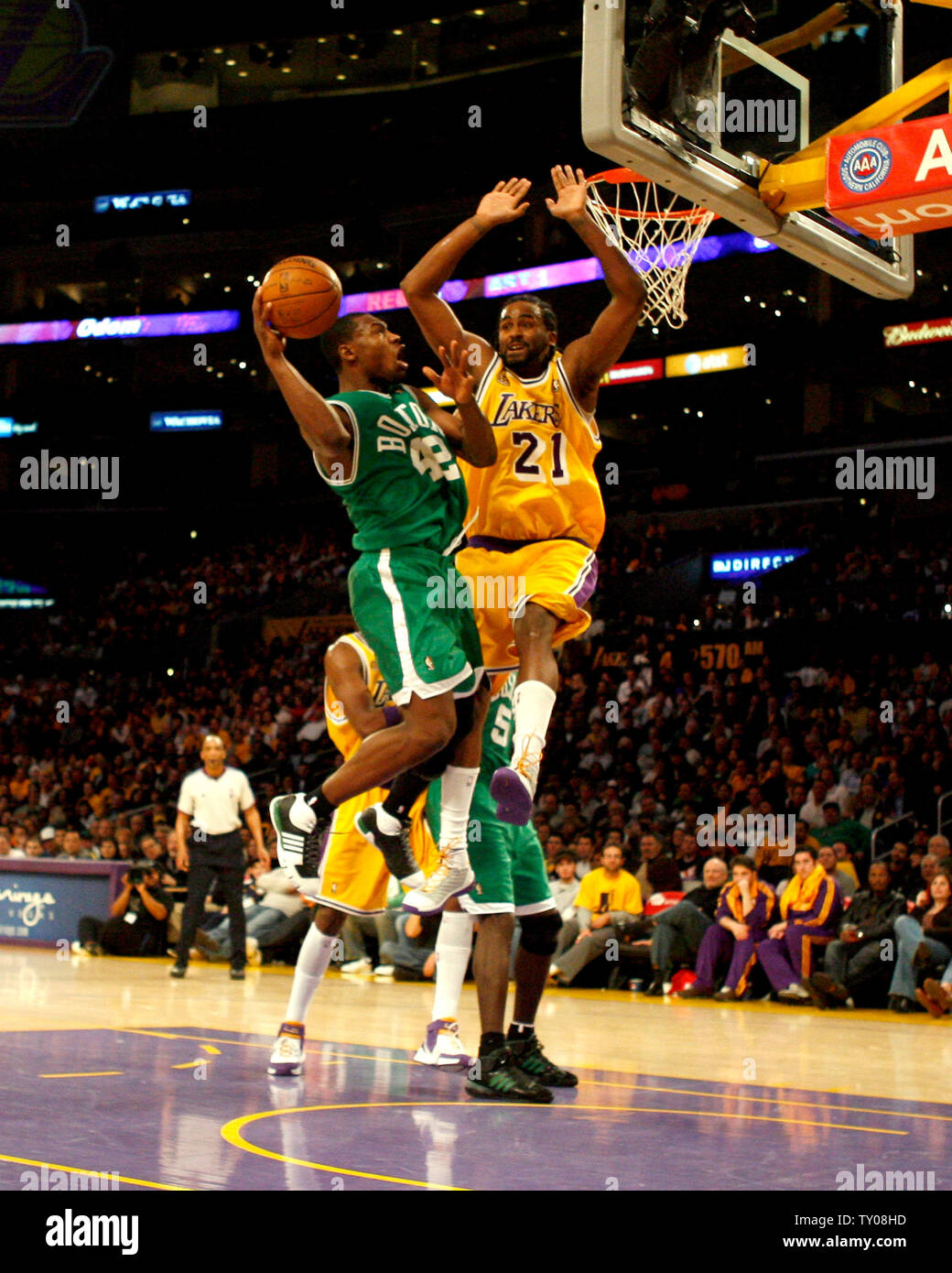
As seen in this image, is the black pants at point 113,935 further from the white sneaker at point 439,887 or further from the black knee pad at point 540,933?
Answer: the white sneaker at point 439,887

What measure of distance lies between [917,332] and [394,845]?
23.4 meters

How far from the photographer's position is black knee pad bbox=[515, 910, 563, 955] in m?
6.18

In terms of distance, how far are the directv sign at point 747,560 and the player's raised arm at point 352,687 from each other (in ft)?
67.3

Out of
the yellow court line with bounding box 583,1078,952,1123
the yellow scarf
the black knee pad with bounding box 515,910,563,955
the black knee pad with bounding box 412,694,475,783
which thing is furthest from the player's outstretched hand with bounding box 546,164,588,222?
the yellow scarf

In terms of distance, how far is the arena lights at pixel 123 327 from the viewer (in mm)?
35031

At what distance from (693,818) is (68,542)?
89.6 feet

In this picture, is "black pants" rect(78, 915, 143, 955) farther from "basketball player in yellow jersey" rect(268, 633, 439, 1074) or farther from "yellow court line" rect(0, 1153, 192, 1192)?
"yellow court line" rect(0, 1153, 192, 1192)

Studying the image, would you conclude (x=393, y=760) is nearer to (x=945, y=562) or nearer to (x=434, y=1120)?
(x=434, y=1120)

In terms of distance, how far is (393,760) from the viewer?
5.50 meters

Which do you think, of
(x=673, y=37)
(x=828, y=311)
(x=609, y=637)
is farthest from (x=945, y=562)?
(x=673, y=37)

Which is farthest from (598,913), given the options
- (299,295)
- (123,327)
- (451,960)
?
(123,327)

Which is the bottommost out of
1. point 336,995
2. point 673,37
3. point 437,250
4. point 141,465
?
point 336,995

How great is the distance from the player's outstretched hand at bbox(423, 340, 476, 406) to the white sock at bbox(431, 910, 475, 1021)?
2.59 m

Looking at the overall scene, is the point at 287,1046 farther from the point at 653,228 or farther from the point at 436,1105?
the point at 653,228
